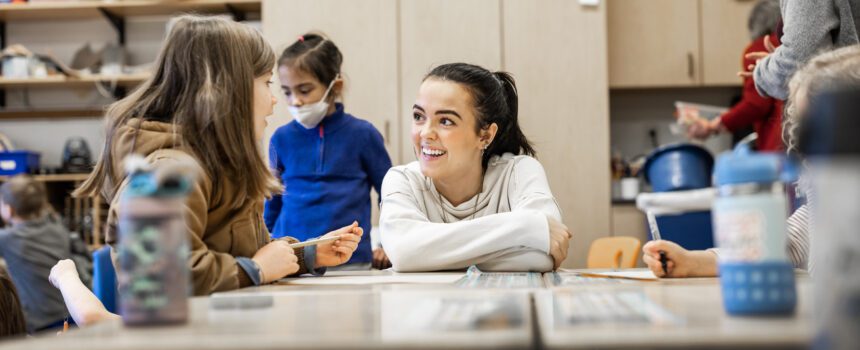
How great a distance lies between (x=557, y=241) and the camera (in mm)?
1609

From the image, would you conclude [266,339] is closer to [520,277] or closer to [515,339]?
[515,339]

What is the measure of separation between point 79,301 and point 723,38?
3586 millimetres

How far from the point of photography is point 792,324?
0.65 meters

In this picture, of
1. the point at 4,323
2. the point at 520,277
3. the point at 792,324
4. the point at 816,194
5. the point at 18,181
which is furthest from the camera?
the point at 18,181

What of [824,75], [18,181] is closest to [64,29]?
[18,181]

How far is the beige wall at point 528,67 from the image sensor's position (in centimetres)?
387

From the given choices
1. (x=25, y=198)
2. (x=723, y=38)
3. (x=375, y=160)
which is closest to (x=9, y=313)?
(x=375, y=160)

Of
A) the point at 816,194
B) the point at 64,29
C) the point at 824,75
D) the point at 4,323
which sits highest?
the point at 64,29

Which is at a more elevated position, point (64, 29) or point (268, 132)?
point (64, 29)

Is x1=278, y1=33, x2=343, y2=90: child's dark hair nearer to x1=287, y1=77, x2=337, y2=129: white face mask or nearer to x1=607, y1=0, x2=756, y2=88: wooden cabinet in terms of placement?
x1=287, y1=77, x2=337, y2=129: white face mask

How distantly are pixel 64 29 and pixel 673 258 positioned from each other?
4.26 meters

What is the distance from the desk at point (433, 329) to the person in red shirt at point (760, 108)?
2.47 m

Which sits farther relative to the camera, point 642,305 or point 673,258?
point 673,258

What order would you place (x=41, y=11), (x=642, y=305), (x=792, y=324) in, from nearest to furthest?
(x=792, y=324) < (x=642, y=305) < (x=41, y=11)
